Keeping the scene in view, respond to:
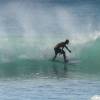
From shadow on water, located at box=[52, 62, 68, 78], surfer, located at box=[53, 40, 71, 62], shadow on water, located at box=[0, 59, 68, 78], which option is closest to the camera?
shadow on water, located at box=[52, 62, 68, 78]

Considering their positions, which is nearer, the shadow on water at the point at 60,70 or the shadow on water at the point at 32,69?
the shadow on water at the point at 60,70

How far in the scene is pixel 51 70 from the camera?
20078mm

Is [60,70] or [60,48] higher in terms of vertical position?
[60,48]

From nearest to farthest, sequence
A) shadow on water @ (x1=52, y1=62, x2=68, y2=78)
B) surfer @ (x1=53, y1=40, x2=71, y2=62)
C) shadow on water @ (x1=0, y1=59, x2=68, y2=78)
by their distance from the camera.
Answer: shadow on water @ (x1=52, y1=62, x2=68, y2=78) < shadow on water @ (x1=0, y1=59, x2=68, y2=78) < surfer @ (x1=53, y1=40, x2=71, y2=62)

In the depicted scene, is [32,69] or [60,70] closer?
[60,70]

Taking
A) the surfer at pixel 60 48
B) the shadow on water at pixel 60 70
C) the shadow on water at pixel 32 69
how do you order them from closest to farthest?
the shadow on water at pixel 60 70, the shadow on water at pixel 32 69, the surfer at pixel 60 48

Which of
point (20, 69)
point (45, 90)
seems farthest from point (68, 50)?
point (45, 90)

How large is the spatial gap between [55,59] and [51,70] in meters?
1.41

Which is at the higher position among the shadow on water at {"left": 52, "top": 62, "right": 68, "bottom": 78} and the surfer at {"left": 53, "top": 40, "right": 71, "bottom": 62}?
the surfer at {"left": 53, "top": 40, "right": 71, "bottom": 62}

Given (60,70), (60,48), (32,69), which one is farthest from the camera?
(60,48)

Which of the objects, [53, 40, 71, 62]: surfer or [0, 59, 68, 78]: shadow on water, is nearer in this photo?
[0, 59, 68, 78]: shadow on water

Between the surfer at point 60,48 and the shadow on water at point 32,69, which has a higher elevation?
the surfer at point 60,48

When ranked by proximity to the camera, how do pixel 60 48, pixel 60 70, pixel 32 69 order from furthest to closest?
1. pixel 60 48
2. pixel 32 69
3. pixel 60 70

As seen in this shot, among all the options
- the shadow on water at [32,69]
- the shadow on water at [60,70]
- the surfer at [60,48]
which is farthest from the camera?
the surfer at [60,48]
